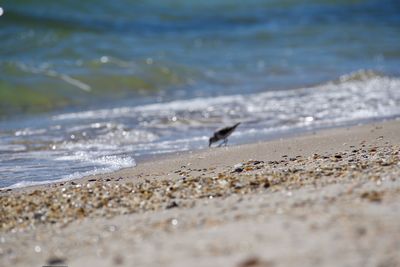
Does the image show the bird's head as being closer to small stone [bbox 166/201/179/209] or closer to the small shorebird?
the small shorebird

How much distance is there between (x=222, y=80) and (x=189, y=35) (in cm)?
694

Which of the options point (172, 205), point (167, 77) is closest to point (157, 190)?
point (172, 205)

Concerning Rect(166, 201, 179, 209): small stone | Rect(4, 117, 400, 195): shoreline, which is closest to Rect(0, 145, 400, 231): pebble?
Rect(166, 201, 179, 209): small stone

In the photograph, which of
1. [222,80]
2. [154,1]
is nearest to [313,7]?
[154,1]

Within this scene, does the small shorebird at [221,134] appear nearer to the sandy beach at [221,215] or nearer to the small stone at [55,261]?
the sandy beach at [221,215]

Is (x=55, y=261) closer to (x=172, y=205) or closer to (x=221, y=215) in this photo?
(x=221, y=215)

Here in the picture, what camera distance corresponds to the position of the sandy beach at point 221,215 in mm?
3336

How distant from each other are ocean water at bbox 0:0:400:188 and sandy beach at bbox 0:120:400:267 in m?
1.37

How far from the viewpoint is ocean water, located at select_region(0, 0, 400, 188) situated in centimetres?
844

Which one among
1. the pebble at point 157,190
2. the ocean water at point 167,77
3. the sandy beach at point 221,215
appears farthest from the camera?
the ocean water at point 167,77

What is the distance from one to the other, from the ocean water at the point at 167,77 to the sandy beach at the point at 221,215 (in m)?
1.37

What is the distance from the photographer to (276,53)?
736 inches

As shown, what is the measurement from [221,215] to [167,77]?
10.9m

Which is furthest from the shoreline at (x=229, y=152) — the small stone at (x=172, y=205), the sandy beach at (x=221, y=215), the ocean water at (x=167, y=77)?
the small stone at (x=172, y=205)
